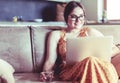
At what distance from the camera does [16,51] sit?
2094 mm

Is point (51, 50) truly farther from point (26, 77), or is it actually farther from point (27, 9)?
point (27, 9)

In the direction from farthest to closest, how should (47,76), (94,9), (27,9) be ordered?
(27,9)
(94,9)
(47,76)

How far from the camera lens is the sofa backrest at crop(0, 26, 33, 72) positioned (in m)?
2.09

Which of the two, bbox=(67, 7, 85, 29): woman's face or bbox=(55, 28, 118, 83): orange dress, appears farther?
bbox=(67, 7, 85, 29): woman's face

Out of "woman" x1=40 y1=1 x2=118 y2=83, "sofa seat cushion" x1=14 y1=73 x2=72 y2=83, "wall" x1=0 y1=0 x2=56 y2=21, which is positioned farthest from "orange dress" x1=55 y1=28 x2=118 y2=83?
"wall" x1=0 y1=0 x2=56 y2=21

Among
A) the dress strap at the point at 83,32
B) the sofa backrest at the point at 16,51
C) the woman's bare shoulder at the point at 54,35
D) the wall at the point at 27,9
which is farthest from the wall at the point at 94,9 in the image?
the sofa backrest at the point at 16,51

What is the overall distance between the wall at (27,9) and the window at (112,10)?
925 millimetres

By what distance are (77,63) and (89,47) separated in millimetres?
150

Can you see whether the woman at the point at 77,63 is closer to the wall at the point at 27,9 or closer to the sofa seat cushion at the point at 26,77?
the sofa seat cushion at the point at 26,77

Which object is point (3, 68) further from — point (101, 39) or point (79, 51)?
point (101, 39)

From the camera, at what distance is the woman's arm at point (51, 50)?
6.73 ft

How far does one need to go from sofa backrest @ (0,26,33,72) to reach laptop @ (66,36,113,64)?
1.47 feet

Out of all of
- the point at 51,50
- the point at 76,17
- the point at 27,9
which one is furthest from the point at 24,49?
the point at 27,9

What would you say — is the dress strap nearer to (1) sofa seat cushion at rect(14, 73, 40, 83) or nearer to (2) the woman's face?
(2) the woman's face
